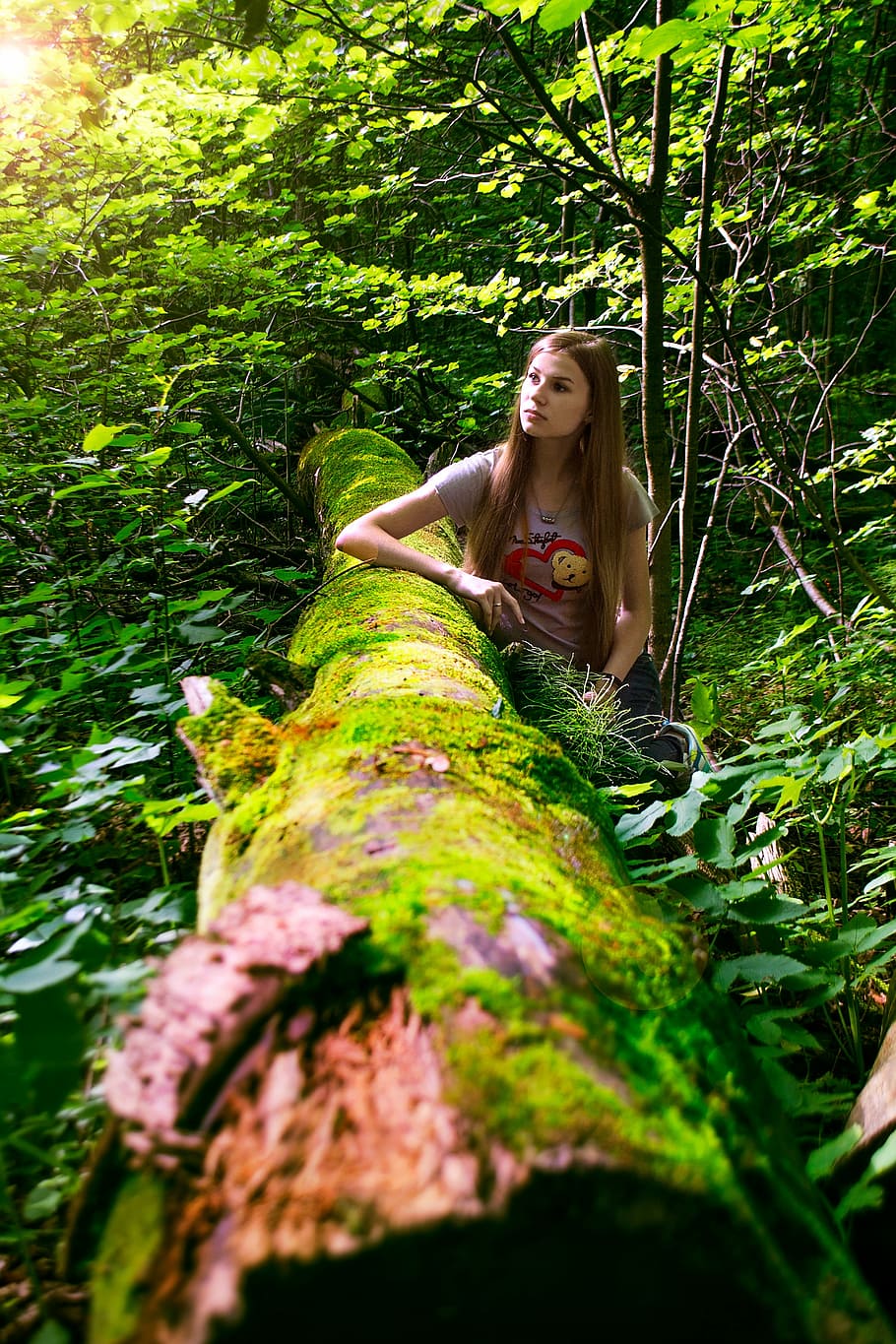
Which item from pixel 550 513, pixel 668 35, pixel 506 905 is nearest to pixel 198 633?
pixel 506 905

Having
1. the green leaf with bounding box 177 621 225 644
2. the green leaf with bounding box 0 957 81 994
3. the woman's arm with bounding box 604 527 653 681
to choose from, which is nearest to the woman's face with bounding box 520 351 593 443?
the woman's arm with bounding box 604 527 653 681

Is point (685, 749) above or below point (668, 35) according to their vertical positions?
below

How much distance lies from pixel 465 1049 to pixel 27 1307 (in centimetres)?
69

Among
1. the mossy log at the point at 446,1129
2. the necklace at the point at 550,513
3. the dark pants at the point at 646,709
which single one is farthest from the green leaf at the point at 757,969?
the necklace at the point at 550,513

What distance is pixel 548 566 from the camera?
324cm

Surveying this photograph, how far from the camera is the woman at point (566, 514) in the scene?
312 centimetres

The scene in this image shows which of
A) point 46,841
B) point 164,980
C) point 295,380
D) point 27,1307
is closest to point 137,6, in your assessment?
point 46,841

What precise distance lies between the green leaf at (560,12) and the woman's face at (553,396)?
1315 mm

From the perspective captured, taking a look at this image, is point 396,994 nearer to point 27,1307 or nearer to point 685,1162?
point 685,1162

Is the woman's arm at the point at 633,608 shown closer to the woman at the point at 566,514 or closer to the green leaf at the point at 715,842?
the woman at the point at 566,514

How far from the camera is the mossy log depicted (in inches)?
20.4

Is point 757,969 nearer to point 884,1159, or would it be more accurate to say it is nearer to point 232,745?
point 884,1159

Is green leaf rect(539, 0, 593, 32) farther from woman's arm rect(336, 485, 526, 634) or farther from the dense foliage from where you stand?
woman's arm rect(336, 485, 526, 634)

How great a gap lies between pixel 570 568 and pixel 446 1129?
280 centimetres
